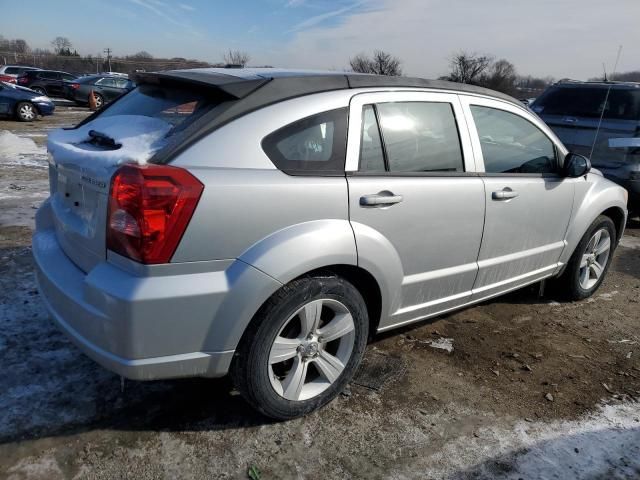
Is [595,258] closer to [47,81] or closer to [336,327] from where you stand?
[336,327]

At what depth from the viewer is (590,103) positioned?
7.32m

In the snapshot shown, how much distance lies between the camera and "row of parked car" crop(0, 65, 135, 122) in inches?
626

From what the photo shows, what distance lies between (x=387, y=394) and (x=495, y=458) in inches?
26.9

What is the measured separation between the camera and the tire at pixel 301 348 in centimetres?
243

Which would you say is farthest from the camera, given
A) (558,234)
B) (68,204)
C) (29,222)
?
(29,222)

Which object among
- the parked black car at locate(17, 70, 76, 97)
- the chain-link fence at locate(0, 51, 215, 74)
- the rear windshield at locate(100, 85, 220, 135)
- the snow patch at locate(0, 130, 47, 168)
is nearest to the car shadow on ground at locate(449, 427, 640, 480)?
the rear windshield at locate(100, 85, 220, 135)

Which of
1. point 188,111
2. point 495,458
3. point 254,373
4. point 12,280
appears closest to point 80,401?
point 254,373

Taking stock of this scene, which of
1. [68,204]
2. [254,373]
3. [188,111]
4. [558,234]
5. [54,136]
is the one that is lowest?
[254,373]

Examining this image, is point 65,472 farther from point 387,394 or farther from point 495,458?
point 495,458

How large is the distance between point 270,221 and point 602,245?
3552 millimetres

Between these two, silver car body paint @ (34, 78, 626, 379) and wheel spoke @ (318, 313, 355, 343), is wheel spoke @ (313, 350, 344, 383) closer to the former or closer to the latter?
wheel spoke @ (318, 313, 355, 343)

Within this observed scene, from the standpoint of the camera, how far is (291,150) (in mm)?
2498

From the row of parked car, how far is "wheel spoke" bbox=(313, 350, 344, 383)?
1660cm

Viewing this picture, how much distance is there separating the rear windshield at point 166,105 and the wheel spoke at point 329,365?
133 cm
